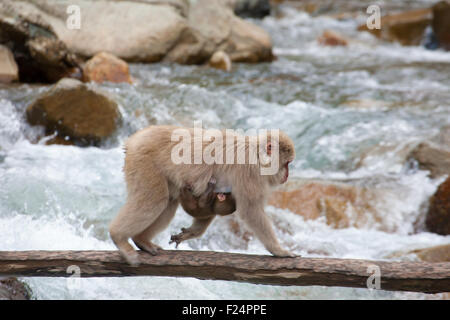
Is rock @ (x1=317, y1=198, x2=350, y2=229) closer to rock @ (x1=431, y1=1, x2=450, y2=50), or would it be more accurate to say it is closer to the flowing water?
the flowing water

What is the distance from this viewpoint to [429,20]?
15070 mm

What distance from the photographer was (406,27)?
50.1ft

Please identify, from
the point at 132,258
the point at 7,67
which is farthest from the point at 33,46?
the point at 132,258

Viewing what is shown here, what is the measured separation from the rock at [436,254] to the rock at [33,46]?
6427 millimetres

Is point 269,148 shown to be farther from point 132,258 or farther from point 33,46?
point 33,46

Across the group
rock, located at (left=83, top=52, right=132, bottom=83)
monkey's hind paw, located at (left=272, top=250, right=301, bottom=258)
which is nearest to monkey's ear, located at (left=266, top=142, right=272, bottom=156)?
monkey's hind paw, located at (left=272, top=250, right=301, bottom=258)

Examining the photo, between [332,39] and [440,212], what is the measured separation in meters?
9.33

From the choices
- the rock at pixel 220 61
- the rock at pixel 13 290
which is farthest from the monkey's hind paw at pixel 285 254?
the rock at pixel 220 61

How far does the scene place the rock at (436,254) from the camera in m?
5.41

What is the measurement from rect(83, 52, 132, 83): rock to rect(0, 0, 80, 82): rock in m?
0.33

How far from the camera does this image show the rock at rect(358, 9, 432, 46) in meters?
15.1
